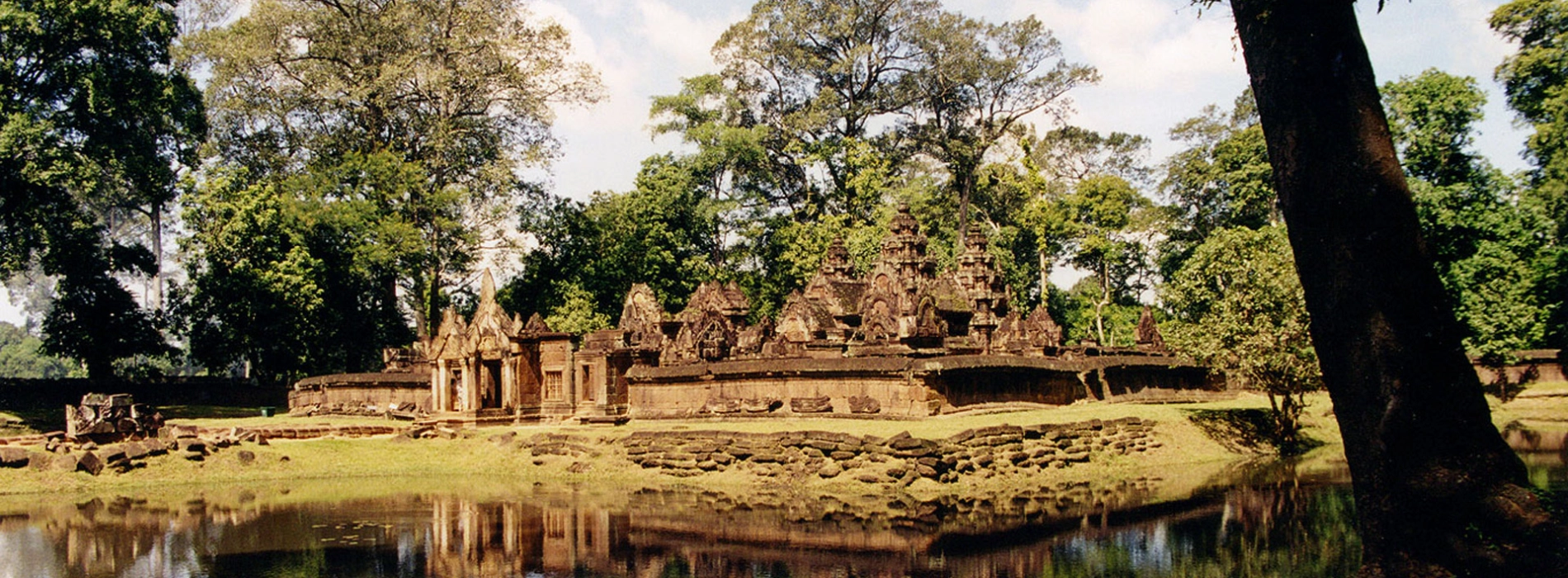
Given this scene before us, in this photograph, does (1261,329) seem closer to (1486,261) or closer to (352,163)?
(1486,261)

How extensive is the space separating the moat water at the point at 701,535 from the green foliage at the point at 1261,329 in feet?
16.8

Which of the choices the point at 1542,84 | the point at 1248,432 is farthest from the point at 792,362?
the point at 1542,84

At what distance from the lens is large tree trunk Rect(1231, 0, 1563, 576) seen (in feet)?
25.0

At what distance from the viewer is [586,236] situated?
51.2 meters

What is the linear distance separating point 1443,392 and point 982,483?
1405cm

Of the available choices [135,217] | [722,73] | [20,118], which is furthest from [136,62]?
[135,217]

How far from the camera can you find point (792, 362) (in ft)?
90.8

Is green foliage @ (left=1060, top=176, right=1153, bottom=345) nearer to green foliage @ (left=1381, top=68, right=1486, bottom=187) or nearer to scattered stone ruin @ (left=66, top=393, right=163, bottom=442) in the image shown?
green foliage @ (left=1381, top=68, right=1486, bottom=187)

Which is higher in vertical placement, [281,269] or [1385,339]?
[281,269]

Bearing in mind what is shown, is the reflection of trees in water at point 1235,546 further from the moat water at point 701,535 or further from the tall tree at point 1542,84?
the tall tree at point 1542,84

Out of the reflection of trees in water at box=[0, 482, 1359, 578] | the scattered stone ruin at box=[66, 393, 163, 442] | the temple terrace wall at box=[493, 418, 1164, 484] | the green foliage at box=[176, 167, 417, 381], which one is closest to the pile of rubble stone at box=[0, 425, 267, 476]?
the scattered stone ruin at box=[66, 393, 163, 442]

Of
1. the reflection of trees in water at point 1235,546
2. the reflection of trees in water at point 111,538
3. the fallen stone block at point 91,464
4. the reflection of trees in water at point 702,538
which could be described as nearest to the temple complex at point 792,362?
the reflection of trees in water at point 702,538

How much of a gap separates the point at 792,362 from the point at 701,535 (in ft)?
37.3

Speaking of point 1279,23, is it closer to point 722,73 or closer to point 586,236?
point 586,236
